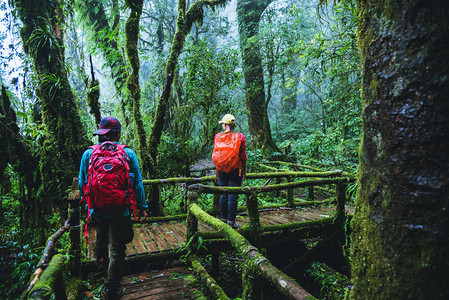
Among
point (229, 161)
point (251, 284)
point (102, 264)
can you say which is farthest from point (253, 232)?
point (102, 264)

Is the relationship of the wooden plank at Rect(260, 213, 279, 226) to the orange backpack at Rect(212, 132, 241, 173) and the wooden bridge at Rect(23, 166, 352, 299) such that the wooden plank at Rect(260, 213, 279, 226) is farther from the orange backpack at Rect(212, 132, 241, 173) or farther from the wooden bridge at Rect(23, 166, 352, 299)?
the orange backpack at Rect(212, 132, 241, 173)

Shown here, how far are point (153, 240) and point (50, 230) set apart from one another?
2.76 m

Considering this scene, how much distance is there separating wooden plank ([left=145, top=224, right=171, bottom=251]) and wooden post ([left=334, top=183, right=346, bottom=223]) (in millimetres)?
3523

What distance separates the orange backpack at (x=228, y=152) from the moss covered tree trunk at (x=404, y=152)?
10.1ft

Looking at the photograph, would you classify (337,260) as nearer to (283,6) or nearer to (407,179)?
(407,179)

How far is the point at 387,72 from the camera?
1.25m

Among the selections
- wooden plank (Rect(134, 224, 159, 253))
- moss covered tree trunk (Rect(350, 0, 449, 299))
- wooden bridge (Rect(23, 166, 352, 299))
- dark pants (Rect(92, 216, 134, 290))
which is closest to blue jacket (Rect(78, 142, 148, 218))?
dark pants (Rect(92, 216, 134, 290))

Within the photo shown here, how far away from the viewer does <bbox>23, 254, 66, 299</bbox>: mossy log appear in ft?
4.61

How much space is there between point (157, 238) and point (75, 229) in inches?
62.5

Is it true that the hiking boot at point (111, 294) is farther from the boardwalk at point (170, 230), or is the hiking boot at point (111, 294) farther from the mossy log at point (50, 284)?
the mossy log at point (50, 284)

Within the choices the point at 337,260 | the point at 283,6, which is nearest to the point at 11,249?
the point at 337,260

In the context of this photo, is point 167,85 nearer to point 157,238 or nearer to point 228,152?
point 228,152

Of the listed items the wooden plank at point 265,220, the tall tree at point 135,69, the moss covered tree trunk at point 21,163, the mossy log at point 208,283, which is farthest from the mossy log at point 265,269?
the moss covered tree trunk at point 21,163

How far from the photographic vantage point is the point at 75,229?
3.18m
